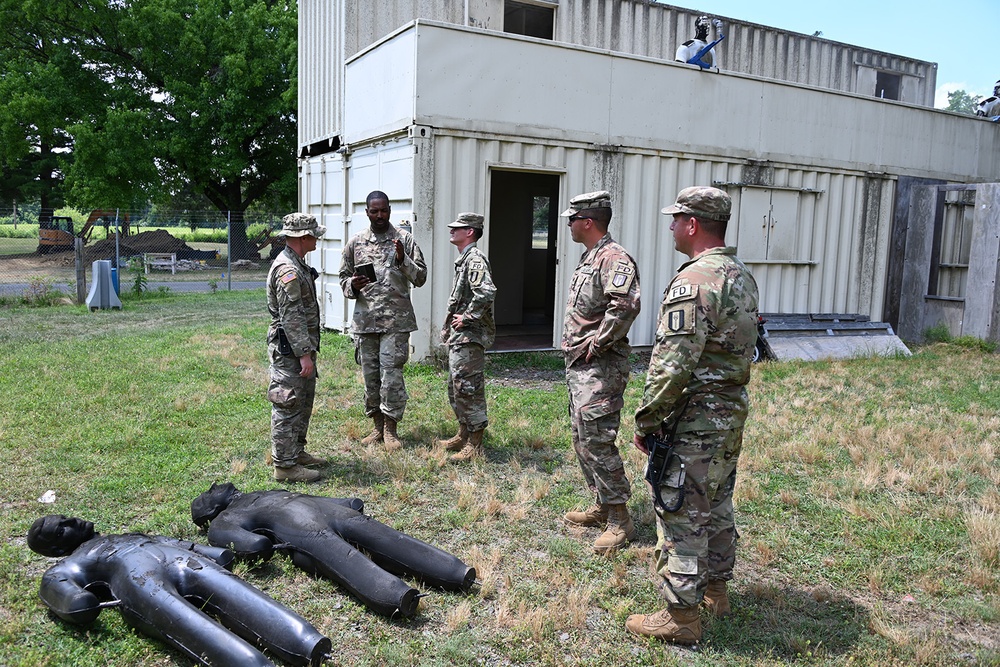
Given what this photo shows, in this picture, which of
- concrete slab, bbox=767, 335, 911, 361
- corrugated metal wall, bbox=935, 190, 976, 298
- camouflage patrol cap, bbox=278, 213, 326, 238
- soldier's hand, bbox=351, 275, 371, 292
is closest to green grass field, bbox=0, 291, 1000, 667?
soldier's hand, bbox=351, 275, 371, 292

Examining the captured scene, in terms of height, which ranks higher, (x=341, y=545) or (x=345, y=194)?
(x=345, y=194)

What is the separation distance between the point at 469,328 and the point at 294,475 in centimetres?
170

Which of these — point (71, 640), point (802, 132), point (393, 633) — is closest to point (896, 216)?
point (802, 132)

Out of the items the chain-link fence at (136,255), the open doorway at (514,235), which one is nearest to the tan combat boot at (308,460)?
the open doorway at (514,235)

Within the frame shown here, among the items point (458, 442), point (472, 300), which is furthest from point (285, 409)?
point (472, 300)

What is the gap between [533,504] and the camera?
4988mm

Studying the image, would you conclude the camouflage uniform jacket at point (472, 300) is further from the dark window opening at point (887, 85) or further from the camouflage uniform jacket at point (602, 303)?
the dark window opening at point (887, 85)

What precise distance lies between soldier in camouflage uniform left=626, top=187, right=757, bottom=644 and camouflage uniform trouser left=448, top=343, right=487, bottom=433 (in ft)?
8.64

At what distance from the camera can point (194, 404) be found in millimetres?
7152

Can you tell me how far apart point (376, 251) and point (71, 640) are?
141 inches

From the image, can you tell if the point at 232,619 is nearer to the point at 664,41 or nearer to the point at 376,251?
the point at 376,251

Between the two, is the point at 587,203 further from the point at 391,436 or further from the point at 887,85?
the point at 887,85

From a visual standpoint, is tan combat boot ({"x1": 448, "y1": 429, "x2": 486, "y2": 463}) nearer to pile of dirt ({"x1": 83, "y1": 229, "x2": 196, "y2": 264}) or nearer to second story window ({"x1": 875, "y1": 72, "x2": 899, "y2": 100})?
second story window ({"x1": 875, "y1": 72, "x2": 899, "y2": 100})

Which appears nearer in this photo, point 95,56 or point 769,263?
point 769,263
